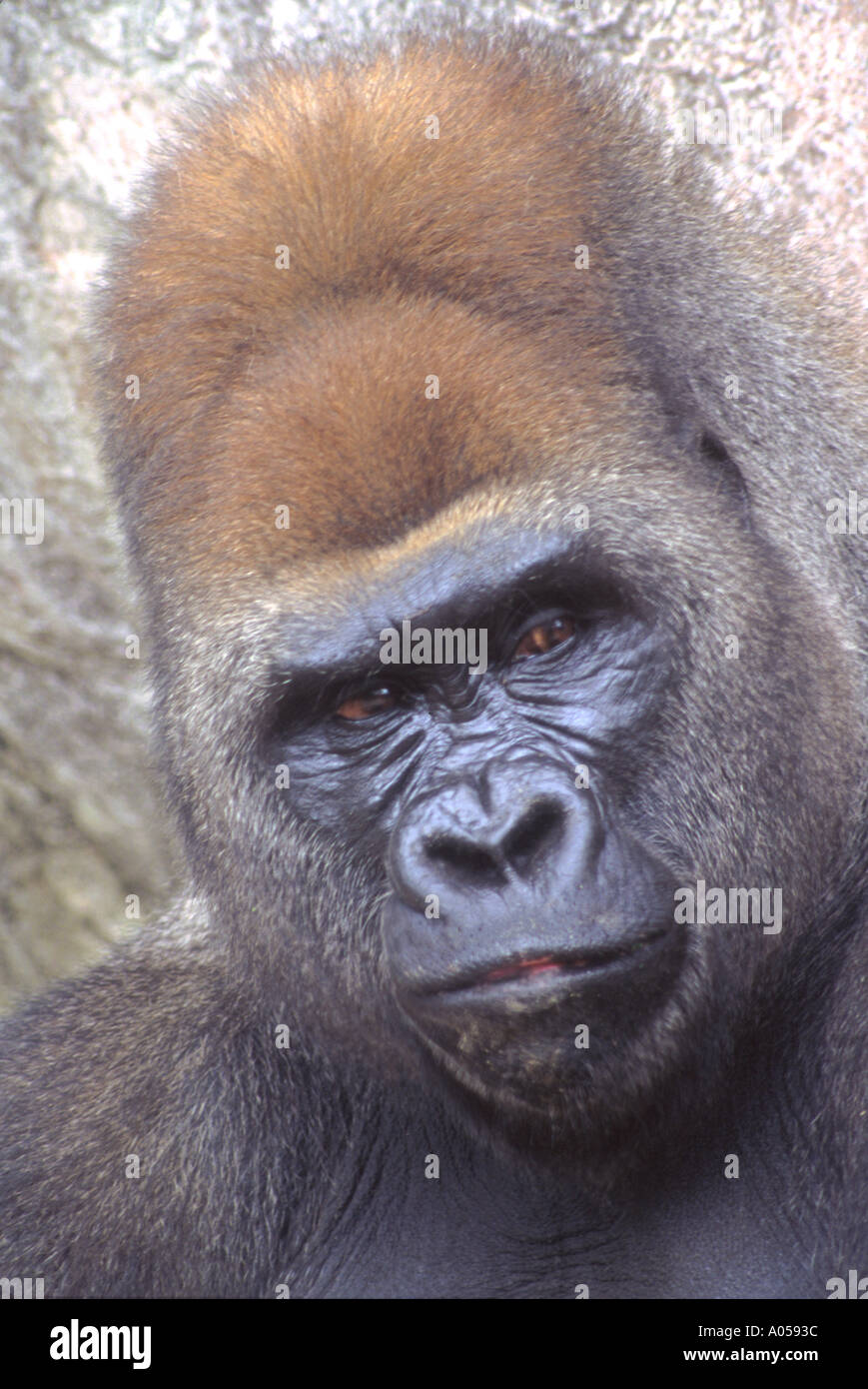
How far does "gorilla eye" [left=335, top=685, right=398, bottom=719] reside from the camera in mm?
3088

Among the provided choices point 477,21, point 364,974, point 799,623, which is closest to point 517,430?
point 799,623

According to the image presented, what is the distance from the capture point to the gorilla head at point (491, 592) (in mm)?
2744

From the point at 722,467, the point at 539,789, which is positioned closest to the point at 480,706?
the point at 539,789

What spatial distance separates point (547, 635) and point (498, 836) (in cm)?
53

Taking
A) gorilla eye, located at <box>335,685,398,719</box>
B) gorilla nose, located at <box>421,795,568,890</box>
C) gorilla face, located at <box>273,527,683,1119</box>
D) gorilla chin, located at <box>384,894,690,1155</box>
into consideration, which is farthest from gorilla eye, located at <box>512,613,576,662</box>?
gorilla chin, located at <box>384,894,690,1155</box>

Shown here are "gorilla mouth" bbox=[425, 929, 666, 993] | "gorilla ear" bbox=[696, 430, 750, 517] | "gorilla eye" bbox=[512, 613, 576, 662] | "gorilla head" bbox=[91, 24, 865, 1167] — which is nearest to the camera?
"gorilla mouth" bbox=[425, 929, 666, 993]

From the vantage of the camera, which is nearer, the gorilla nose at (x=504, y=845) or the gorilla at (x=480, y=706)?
the gorilla nose at (x=504, y=845)

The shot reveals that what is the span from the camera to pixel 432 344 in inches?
123

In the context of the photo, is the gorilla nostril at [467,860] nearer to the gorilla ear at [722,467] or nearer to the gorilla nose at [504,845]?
the gorilla nose at [504,845]

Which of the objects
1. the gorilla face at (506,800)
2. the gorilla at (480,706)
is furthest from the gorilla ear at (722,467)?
the gorilla face at (506,800)

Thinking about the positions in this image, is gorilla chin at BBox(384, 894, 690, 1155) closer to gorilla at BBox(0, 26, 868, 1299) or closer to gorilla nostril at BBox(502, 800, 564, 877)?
gorilla at BBox(0, 26, 868, 1299)

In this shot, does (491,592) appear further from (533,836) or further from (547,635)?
(533,836)

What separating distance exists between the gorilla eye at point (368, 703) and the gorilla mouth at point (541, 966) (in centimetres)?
65

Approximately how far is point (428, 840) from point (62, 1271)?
5.05ft
